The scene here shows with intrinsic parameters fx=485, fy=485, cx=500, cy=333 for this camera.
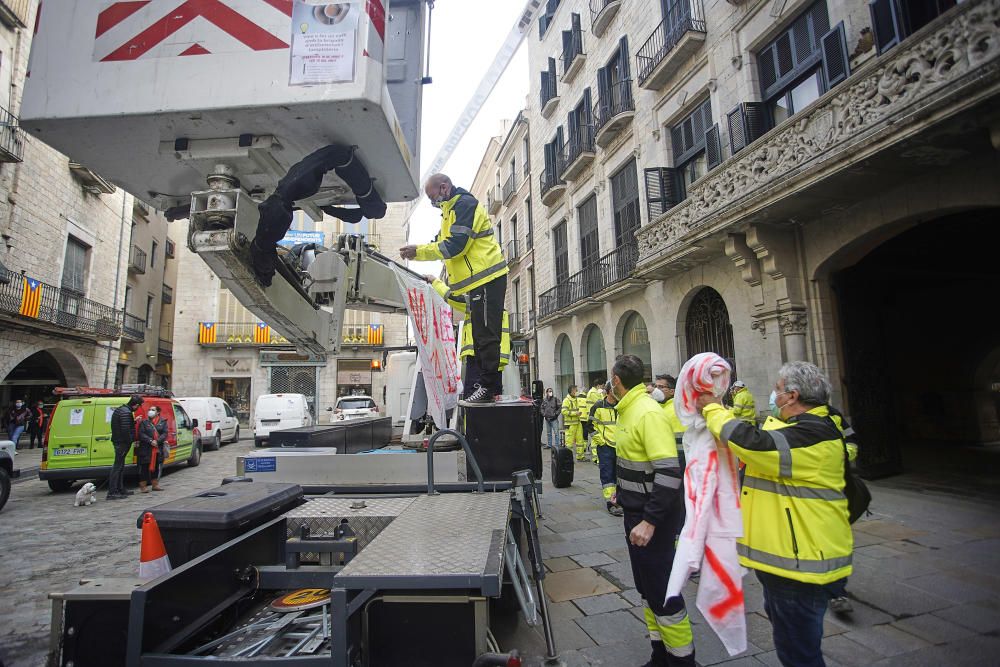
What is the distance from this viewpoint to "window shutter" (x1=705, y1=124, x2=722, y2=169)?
10734mm

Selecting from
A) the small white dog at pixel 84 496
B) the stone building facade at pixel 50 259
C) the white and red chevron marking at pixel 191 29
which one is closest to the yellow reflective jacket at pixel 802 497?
the white and red chevron marking at pixel 191 29

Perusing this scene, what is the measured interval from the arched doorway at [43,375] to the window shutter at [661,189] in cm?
2119

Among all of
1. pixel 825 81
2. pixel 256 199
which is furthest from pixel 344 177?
pixel 825 81

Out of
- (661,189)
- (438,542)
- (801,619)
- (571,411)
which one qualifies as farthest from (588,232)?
(438,542)

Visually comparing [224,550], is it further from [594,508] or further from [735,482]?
[594,508]

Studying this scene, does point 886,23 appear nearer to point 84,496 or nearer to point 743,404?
point 743,404

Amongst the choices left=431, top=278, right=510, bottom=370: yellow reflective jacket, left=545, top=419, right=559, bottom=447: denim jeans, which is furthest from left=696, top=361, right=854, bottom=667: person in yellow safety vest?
left=545, top=419, right=559, bottom=447: denim jeans

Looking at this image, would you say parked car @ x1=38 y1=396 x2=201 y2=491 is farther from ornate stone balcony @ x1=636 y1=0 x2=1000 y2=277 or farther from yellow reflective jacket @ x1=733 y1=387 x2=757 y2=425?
ornate stone balcony @ x1=636 y1=0 x2=1000 y2=277

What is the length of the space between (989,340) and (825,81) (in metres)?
8.77

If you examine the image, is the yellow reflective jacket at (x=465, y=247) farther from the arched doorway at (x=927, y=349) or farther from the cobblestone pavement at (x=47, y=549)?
the arched doorway at (x=927, y=349)

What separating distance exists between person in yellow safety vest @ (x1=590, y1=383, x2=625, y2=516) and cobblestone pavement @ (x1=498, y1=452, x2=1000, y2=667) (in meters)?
0.48

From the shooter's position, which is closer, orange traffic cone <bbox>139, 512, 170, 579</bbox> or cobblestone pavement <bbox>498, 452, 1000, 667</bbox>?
orange traffic cone <bbox>139, 512, 170, 579</bbox>

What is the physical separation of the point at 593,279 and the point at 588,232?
2.22 metres

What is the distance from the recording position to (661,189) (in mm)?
12445
